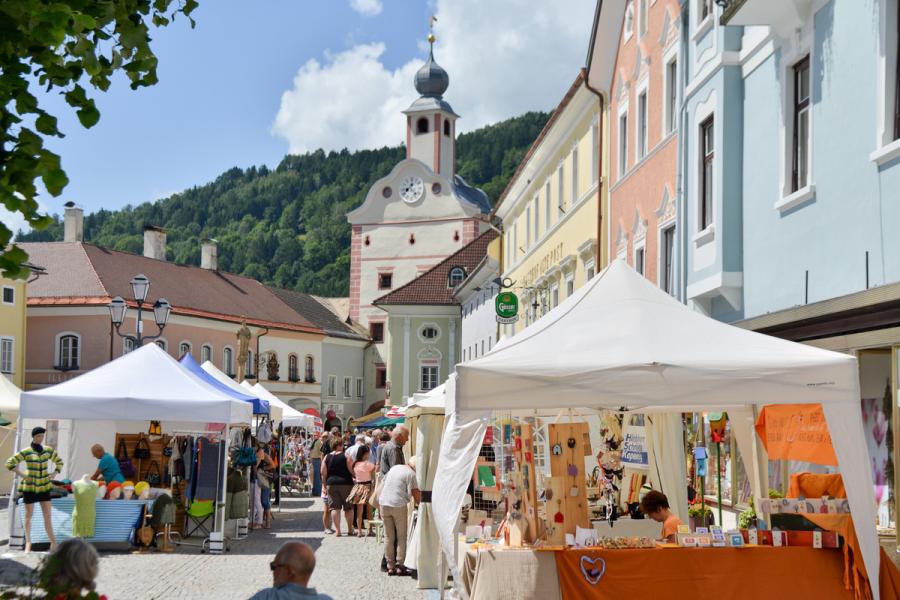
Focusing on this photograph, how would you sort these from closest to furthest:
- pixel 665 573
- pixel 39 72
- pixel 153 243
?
pixel 39 72 → pixel 665 573 → pixel 153 243

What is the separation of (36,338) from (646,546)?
51633mm

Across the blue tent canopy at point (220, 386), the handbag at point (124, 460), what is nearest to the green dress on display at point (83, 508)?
the handbag at point (124, 460)

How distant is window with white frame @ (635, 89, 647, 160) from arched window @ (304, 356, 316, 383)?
53.7 metres

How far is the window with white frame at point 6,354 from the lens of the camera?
163 ft

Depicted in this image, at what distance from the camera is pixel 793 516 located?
9.88 m

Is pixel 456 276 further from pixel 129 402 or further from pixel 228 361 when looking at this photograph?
pixel 129 402

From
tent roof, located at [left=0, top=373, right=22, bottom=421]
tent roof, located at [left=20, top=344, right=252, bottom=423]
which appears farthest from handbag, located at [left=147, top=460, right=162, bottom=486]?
tent roof, located at [left=0, top=373, right=22, bottom=421]

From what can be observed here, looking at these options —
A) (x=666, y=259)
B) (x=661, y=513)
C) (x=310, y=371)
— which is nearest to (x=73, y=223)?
(x=310, y=371)

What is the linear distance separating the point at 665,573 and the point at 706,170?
9561mm

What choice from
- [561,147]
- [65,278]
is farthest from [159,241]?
[561,147]

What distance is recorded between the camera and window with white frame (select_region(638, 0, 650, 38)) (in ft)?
73.6

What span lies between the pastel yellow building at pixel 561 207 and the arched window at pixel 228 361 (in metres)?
26.6

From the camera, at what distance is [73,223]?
63688 millimetres

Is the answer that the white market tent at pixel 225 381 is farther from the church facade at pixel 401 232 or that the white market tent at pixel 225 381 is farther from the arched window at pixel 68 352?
the church facade at pixel 401 232
